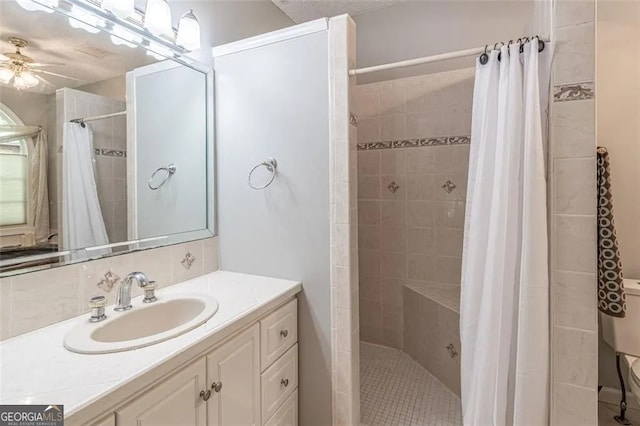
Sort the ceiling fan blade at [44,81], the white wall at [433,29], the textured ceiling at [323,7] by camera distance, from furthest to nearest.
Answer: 1. the textured ceiling at [323,7]
2. the white wall at [433,29]
3. the ceiling fan blade at [44,81]

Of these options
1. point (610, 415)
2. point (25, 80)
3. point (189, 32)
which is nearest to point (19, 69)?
point (25, 80)


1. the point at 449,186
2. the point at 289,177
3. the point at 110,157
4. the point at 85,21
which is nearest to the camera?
the point at 85,21

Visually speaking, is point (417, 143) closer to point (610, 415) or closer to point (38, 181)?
point (610, 415)

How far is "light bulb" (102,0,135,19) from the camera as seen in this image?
1.25 metres

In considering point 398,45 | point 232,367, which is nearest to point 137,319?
point 232,367

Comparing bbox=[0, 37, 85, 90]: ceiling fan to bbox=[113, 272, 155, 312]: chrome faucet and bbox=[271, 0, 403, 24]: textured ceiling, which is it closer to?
bbox=[113, 272, 155, 312]: chrome faucet

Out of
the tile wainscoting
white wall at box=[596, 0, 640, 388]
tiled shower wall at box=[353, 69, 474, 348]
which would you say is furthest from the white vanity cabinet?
white wall at box=[596, 0, 640, 388]

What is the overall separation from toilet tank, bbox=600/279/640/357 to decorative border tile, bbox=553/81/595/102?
118 centimetres

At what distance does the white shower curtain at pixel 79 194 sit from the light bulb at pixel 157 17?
53cm

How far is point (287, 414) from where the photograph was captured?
151 centimetres

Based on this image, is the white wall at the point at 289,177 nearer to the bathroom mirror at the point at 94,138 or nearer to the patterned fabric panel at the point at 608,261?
the bathroom mirror at the point at 94,138

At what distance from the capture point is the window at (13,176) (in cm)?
102

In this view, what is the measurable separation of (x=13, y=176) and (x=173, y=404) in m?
0.90

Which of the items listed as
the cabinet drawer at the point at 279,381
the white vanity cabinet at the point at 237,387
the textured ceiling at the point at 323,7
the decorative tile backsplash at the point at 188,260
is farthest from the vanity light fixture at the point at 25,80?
the textured ceiling at the point at 323,7
